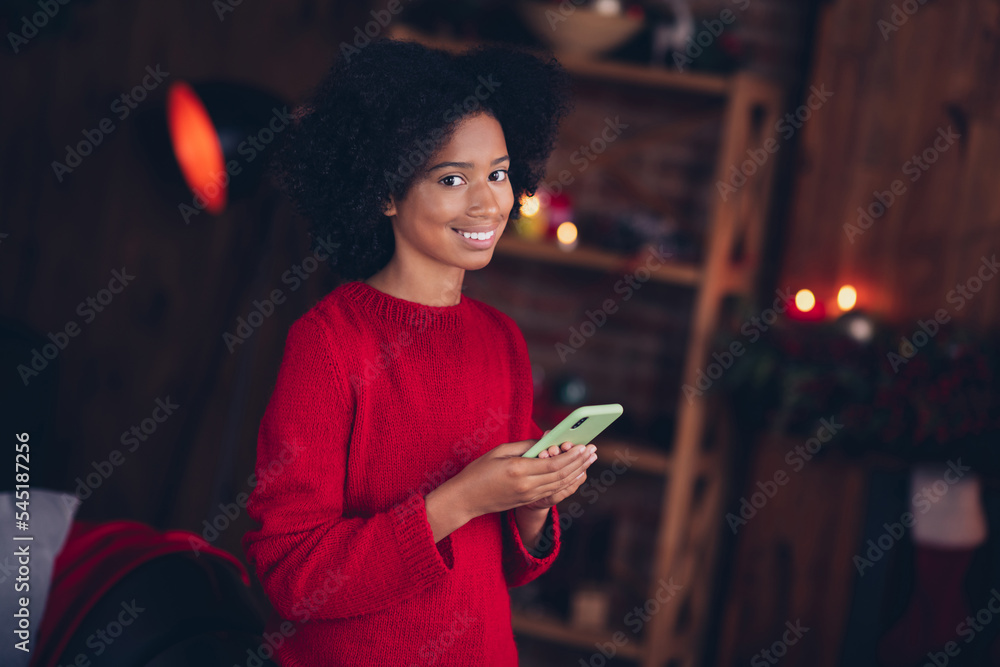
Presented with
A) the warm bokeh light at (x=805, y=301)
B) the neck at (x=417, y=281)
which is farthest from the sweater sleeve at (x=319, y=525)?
the warm bokeh light at (x=805, y=301)

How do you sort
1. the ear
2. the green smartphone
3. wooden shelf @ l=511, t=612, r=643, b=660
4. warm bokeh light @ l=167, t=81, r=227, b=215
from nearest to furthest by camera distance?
the green smartphone
the ear
warm bokeh light @ l=167, t=81, r=227, b=215
wooden shelf @ l=511, t=612, r=643, b=660

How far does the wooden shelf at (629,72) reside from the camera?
81.3 inches

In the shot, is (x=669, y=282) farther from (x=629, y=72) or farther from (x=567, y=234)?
(x=629, y=72)

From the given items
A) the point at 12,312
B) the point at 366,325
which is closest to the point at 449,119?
the point at 366,325

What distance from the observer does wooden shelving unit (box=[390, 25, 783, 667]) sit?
2080mm

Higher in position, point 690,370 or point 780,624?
point 690,370

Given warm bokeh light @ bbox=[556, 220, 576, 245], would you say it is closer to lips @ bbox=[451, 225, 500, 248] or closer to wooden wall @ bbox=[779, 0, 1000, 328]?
wooden wall @ bbox=[779, 0, 1000, 328]

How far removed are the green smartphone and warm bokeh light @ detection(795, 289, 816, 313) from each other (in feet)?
4.76

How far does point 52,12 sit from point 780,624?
2.38 meters

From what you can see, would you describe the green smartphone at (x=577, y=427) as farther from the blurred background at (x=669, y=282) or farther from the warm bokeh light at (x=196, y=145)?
the warm bokeh light at (x=196, y=145)

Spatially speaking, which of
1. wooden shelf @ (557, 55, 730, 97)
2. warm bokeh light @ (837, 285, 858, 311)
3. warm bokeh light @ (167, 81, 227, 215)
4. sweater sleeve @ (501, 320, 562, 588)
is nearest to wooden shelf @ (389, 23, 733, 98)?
wooden shelf @ (557, 55, 730, 97)

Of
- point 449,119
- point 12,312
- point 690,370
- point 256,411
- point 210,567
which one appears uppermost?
point 449,119

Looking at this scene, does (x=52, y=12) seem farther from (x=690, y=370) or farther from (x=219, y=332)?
(x=690, y=370)

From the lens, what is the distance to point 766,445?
2285 mm
